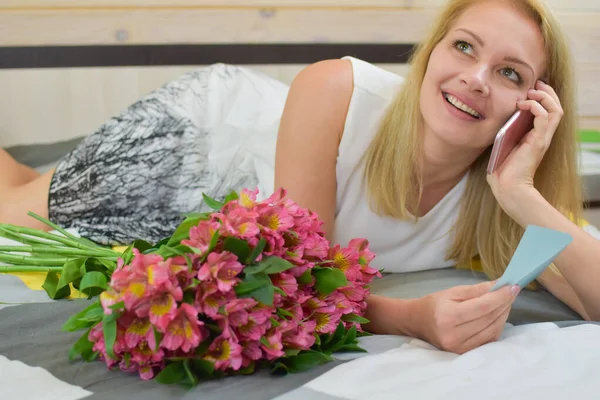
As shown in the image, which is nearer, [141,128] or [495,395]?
[495,395]

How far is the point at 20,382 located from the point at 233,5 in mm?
1725

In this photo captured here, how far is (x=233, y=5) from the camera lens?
2.34 meters

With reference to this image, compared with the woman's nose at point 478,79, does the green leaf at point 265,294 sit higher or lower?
lower

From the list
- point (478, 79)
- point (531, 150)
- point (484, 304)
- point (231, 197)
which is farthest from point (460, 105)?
point (231, 197)

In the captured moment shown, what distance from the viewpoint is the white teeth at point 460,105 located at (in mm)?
1283

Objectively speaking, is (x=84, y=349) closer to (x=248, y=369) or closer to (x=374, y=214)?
(x=248, y=369)

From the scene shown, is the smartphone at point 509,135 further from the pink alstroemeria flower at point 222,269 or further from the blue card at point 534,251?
the pink alstroemeria flower at point 222,269

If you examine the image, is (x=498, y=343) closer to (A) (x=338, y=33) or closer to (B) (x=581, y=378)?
(B) (x=581, y=378)

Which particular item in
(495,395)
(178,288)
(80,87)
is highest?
(178,288)

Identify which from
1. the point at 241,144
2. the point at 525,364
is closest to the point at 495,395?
the point at 525,364

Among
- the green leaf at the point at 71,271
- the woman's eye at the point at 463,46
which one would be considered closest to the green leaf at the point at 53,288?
the green leaf at the point at 71,271

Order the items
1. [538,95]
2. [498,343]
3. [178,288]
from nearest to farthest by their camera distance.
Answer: [178,288] → [498,343] → [538,95]

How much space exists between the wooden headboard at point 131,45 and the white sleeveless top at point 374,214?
3.06 ft

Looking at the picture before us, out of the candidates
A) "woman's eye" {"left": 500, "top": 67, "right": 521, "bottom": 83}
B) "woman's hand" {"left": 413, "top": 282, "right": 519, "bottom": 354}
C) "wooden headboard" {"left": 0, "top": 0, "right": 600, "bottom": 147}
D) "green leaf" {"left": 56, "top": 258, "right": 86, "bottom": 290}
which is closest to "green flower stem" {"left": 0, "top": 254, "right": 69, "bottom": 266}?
"green leaf" {"left": 56, "top": 258, "right": 86, "bottom": 290}
